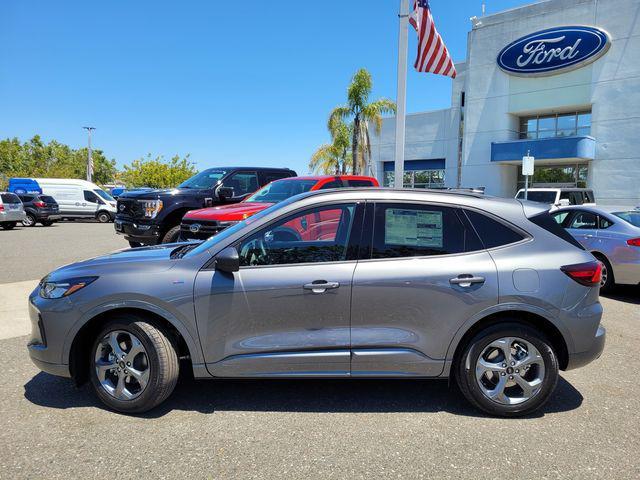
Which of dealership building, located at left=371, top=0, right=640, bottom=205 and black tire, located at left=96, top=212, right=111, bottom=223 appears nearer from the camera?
dealership building, located at left=371, top=0, right=640, bottom=205

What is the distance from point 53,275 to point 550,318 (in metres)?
3.80

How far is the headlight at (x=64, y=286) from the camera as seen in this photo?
3.48 m

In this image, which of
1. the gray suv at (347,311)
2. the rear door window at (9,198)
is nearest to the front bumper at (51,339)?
the gray suv at (347,311)

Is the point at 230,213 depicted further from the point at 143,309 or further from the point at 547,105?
the point at 547,105

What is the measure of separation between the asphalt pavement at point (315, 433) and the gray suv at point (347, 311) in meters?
0.26

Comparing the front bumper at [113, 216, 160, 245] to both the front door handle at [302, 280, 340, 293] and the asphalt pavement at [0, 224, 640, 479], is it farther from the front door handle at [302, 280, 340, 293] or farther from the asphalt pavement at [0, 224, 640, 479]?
the front door handle at [302, 280, 340, 293]

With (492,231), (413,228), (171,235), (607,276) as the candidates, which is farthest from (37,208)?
(492,231)

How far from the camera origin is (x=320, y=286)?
3.36 m

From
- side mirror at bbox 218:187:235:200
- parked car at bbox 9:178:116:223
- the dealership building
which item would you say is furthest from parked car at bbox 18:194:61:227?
the dealership building

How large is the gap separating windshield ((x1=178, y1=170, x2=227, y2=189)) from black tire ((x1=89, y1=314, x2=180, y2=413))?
7263 mm

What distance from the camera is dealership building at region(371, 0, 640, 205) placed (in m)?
22.3

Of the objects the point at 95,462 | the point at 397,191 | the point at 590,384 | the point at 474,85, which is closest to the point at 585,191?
the point at 474,85

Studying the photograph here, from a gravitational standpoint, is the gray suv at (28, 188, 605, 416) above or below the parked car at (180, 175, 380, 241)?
below

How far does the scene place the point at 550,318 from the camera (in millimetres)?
3434
